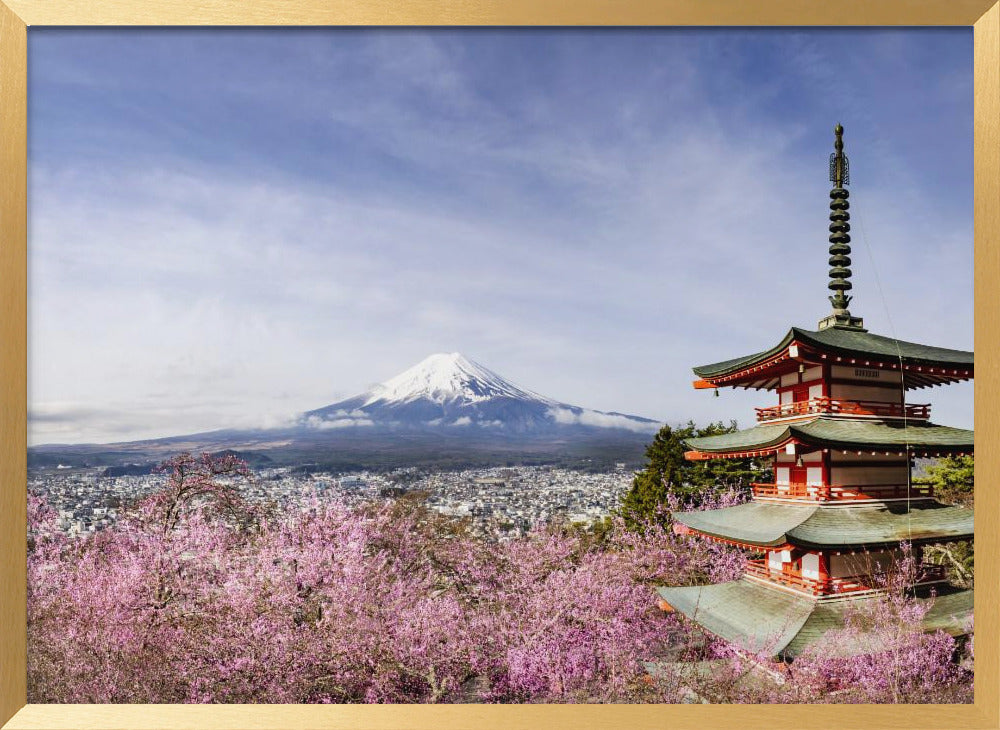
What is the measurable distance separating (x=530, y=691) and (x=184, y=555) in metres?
2.95

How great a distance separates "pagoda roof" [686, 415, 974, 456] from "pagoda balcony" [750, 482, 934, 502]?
394 millimetres

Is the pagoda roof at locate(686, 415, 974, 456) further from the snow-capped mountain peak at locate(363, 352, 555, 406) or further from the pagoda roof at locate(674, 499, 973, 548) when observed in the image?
the snow-capped mountain peak at locate(363, 352, 555, 406)

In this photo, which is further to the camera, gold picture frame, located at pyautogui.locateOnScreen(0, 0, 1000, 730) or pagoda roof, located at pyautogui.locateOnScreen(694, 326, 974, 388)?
pagoda roof, located at pyautogui.locateOnScreen(694, 326, 974, 388)

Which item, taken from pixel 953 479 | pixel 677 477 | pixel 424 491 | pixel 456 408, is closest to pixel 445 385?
pixel 456 408

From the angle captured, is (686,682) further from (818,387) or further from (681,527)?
(818,387)

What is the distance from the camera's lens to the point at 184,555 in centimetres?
409

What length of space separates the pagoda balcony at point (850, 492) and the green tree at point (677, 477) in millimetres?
2427

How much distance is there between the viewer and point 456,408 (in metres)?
4.83

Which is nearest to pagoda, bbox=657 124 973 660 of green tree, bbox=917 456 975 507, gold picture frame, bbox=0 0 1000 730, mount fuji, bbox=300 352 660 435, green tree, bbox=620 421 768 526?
gold picture frame, bbox=0 0 1000 730

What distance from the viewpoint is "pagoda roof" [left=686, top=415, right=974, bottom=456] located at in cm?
326

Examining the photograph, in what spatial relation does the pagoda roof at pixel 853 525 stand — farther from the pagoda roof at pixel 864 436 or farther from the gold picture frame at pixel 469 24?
the gold picture frame at pixel 469 24

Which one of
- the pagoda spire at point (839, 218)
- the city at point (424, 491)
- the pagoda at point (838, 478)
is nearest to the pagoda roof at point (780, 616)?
the pagoda at point (838, 478)

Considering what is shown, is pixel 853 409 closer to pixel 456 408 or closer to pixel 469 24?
pixel 456 408

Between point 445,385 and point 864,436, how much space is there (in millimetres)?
3121
